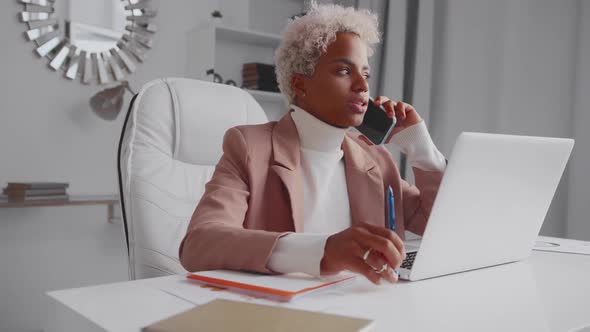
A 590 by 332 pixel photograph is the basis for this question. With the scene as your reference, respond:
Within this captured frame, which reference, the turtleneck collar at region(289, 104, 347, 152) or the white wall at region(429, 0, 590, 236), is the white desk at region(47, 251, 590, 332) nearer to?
the turtleneck collar at region(289, 104, 347, 152)

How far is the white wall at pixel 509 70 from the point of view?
223 centimetres

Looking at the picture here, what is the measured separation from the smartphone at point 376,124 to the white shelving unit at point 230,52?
5.49 ft

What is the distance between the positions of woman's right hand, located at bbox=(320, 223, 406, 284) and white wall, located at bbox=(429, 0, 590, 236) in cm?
182

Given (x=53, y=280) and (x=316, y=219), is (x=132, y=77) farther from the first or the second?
(x=316, y=219)

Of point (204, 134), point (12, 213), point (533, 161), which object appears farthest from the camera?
point (12, 213)

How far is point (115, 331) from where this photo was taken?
519mm

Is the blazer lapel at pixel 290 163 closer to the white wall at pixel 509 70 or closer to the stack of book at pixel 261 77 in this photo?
the white wall at pixel 509 70

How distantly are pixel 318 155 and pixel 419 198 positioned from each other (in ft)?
0.96

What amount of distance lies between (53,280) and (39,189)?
54 centimetres

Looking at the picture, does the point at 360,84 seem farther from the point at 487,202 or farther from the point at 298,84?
the point at 487,202

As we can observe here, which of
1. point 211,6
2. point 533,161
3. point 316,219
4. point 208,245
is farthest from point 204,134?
point 211,6

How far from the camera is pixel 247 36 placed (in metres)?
2.99

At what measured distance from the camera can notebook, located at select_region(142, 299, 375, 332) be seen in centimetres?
48

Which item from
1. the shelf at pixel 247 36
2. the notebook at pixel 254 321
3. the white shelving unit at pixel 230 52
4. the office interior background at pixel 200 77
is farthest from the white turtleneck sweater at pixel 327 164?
the shelf at pixel 247 36
